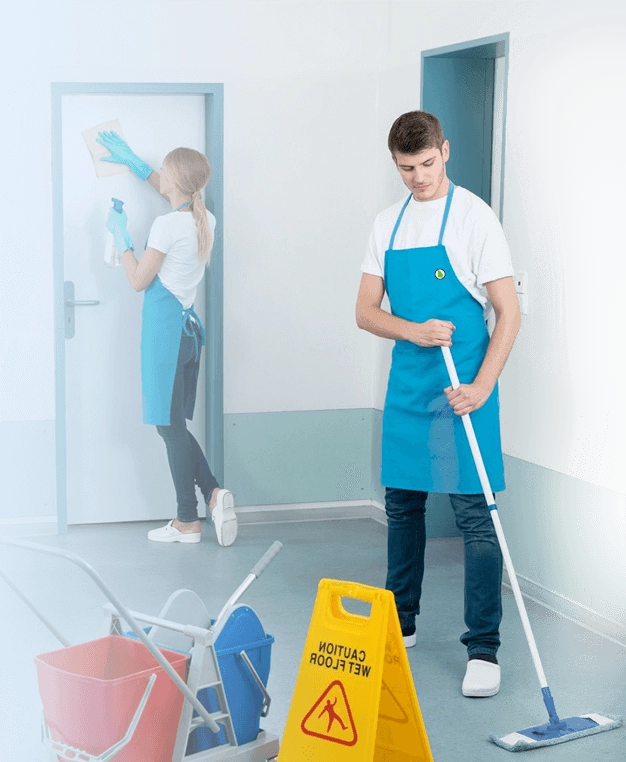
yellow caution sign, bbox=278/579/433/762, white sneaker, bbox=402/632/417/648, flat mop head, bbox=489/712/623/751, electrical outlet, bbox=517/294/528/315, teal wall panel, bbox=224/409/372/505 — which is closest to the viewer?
yellow caution sign, bbox=278/579/433/762

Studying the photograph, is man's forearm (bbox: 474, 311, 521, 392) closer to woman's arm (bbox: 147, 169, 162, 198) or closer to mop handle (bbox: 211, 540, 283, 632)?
mop handle (bbox: 211, 540, 283, 632)

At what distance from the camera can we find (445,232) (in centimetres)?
312

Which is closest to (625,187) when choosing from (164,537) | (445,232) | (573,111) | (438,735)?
(573,111)

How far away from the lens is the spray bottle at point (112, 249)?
459 cm

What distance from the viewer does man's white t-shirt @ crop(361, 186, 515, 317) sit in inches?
121

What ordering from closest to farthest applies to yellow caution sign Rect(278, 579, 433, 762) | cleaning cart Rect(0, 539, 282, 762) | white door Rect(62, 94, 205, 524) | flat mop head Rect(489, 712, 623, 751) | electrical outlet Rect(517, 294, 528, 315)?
1. cleaning cart Rect(0, 539, 282, 762)
2. yellow caution sign Rect(278, 579, 433, 762)
3. flat mop head Rect(489, 712, 623, 751)
4. electrical outlet Rect(517, 294, 528, 315)
5. white door Rect(62, 94, 205, 524)

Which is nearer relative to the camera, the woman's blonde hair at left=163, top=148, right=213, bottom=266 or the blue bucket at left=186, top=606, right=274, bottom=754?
the blue bucket at left=186, top=606, right=274, bottom=754

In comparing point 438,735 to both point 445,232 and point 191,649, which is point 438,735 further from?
point 445,232

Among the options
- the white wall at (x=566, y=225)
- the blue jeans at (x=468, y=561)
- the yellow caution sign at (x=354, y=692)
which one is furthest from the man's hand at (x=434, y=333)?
the yellow caution sign at (x=354, y=692)

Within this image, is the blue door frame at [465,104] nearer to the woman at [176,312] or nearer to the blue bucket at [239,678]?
the woman at [176,312]

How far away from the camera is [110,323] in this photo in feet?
15.7

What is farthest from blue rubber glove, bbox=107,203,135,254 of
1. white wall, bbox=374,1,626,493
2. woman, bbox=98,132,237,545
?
white wall, bbox=374,1,626,493

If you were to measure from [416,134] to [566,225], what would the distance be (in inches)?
36.1

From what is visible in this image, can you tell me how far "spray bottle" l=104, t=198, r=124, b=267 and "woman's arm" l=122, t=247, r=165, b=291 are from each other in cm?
5
